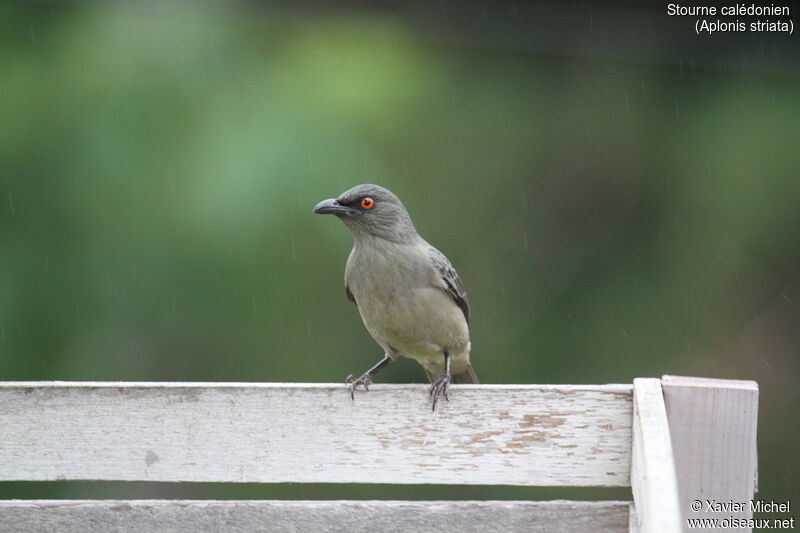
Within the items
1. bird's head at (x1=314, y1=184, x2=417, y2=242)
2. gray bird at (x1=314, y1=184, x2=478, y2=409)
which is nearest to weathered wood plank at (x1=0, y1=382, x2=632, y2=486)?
gray bird at (x1=314, y1=184, x2=478, y2=409)

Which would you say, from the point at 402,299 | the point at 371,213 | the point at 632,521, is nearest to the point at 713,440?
the point at 632,521

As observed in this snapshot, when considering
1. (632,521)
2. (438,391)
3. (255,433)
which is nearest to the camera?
(632,521)

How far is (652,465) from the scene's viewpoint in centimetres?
206

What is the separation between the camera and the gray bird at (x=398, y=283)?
3.96 metres

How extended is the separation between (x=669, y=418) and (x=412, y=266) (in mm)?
1704

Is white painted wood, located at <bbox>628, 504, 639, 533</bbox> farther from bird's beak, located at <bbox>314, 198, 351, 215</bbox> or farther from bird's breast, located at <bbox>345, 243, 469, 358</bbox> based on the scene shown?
bird's beak, located at <bbox>314, 198, 351, 215</bbox>

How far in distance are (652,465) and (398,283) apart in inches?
79.8

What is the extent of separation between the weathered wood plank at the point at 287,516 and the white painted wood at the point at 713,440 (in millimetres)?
317

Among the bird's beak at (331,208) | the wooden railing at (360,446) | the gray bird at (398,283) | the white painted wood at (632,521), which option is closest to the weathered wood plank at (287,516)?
the wooden railing at (360,446)

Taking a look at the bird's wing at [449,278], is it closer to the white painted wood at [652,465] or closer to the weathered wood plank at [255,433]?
the weathered wood plank at [255,433]

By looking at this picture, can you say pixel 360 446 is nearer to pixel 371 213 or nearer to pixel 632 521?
pixel 632 521

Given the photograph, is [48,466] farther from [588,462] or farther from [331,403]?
[588,462]

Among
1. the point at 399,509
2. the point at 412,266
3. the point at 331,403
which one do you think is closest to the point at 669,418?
the point at 399,509

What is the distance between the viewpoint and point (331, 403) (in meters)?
2.76
